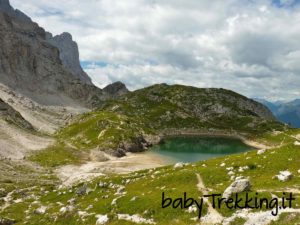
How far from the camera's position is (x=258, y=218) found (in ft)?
114

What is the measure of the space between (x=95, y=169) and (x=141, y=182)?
6512 cm

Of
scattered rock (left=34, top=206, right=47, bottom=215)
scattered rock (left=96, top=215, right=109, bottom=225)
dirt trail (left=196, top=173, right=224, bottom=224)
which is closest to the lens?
dirt trail (left=196, top=173, right=224, bottom=224)

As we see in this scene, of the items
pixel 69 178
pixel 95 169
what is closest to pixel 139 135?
pixel 95 169

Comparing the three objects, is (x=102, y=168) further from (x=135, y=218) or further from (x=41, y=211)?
(x=135, y=218)

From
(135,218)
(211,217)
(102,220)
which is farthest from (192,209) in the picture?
(102,220)

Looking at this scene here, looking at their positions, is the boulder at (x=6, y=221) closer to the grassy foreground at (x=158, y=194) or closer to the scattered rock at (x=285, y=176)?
the grassy foreground at (x=158, y=194)

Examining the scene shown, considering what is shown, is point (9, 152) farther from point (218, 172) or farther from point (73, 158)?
point (218, 172)

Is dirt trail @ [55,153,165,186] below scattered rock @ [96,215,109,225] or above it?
below

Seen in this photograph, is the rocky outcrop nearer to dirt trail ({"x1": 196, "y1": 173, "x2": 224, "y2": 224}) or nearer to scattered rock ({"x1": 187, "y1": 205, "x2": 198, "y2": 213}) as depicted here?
scattered rock ({"x1": 187, "y1": 205, "x2": 198, "y2": 213})

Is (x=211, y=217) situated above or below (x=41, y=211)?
above

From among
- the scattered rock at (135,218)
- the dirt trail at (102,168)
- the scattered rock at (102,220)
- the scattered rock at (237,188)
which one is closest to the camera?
the scattered rock at (237,188)

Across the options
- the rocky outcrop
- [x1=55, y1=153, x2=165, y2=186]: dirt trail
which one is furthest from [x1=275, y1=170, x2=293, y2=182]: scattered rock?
the rocky outcrop

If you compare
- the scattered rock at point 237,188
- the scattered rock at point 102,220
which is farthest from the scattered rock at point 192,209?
the scattered rock at point 102,220

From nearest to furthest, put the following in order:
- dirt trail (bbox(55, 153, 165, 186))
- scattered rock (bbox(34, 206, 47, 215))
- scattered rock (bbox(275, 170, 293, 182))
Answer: scattered rock (bbox(275, 170, 293, 182))
scattered rock (bbox(34, 206, 47, 215))
dirt trail (bbox(55, 153, 165, 186))
